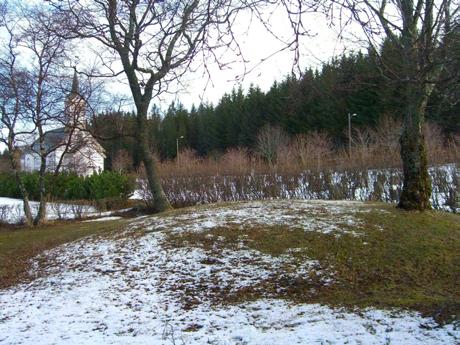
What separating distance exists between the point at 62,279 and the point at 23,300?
2.79 ft

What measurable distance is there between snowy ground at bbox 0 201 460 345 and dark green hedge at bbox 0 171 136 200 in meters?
15.6

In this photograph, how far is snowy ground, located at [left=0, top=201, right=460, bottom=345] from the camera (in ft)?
16.7

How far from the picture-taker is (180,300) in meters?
6.71

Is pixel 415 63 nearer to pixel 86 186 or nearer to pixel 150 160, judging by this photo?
pixel 150 160

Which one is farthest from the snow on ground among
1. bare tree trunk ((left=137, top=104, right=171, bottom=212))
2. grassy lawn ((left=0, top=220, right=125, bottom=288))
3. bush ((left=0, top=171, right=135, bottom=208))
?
bush ((left=0, top=171, right=135, bottom=208))

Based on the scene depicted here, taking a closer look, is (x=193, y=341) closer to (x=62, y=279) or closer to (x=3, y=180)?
(x=62, y=279)

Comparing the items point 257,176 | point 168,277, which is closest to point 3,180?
point 257,176

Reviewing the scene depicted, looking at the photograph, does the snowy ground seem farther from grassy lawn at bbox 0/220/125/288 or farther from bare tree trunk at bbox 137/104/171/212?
bare tree trunk at bbox 137/104/171/212

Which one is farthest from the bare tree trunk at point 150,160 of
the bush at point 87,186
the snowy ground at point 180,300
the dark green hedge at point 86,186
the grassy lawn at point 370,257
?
the dark green hedge at point 86,186

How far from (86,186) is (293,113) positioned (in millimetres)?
22429

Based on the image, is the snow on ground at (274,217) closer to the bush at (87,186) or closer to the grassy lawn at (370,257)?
the grassy lawn at (370,257)

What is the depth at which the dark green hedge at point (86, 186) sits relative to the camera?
85.1 feet

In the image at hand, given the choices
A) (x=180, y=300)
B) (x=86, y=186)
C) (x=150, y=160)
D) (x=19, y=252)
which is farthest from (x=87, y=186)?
(x=180, y=300)

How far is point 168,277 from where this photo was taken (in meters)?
7.55
